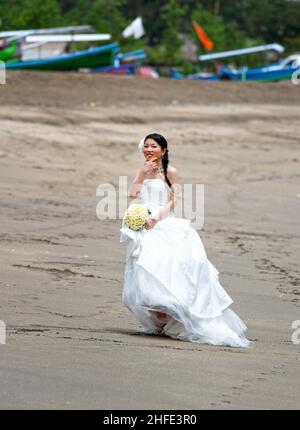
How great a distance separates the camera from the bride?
772cm

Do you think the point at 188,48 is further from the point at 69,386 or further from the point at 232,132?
the point at 69,386

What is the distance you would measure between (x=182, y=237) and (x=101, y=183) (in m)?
8.73

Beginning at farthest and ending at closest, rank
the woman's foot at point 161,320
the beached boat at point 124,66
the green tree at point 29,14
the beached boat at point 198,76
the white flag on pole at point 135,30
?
the white flag on pole at point 135,30 → the green tree at point 29,14 → the beached boat at point 198,76 → the beached boat at point 124,66 → the woman's foot at point 161,320

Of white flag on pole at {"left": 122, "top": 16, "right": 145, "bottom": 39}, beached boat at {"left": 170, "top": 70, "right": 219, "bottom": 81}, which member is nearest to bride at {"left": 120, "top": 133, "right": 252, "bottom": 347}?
beached boat at {"left": 170, "top": 70, "right": 219, "bottom": 81}

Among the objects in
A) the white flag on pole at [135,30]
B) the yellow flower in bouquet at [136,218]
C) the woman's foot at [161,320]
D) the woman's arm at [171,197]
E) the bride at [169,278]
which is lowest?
the woman's foot at [161,320]

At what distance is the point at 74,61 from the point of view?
1178 inches

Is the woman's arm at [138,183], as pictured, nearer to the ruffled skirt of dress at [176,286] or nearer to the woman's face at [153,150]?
the woman's face at [153,150]

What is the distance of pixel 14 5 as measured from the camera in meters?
36.3

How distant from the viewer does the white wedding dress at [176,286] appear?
7.72 m

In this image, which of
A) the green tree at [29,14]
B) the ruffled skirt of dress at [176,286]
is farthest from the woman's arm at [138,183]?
the green tree at [29,14]

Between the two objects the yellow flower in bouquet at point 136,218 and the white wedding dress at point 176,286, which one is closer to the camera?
the white wedding dress at point 176,286

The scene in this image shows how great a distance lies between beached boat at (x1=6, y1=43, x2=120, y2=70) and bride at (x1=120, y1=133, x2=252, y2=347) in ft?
62.9

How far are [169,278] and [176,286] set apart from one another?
0.07m

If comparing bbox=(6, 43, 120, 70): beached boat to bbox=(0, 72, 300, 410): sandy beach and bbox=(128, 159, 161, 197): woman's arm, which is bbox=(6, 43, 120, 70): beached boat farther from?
bbox=(128, 159, 161, 197): woman's arm
